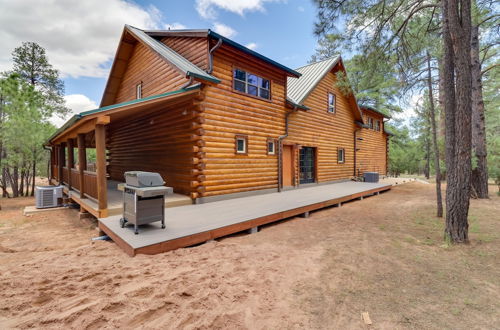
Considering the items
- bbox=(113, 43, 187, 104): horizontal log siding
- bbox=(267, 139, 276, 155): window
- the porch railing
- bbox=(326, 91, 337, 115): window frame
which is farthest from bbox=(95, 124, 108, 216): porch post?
bbox=(326, 91, 337, 115): window frame

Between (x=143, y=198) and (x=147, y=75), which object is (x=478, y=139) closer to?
(x=143, y=198)

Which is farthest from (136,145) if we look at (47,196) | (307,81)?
(307,81)

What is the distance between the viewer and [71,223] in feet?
22.2

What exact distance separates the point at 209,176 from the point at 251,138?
2.33 meters

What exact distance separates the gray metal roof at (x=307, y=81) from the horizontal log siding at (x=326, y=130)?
0.45 m

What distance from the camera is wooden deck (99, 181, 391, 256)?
12.9ft

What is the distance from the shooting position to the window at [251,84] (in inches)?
323

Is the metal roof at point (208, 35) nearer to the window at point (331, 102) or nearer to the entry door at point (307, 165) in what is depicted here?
the entry door at point (307, 165)

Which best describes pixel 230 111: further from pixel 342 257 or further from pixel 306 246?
pixel 342 257

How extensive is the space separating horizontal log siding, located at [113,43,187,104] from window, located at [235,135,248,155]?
2.60 m

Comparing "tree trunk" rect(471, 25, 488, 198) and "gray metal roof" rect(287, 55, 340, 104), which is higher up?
"gray metal roof" rect(287, 55, 340, 104)

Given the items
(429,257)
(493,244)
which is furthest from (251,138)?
(493,244)

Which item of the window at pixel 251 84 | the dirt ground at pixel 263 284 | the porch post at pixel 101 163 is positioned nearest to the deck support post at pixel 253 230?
the dirt ground at pixel 263 284

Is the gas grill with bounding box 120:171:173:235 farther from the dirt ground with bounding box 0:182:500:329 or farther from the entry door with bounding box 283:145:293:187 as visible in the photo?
the entry door with bounding box 283:145:293:187
